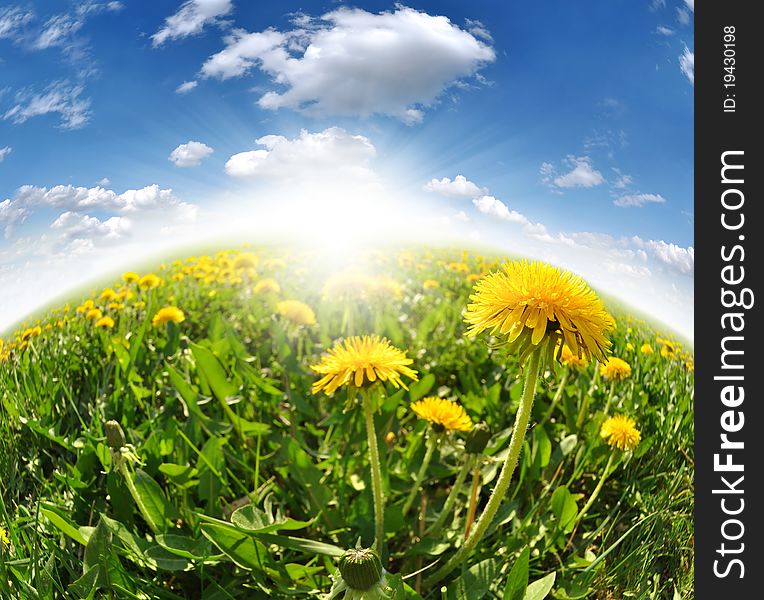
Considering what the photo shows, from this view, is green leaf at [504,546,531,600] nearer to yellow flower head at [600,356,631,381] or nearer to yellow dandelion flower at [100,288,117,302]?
yellow flower head at [600,356,631,381]

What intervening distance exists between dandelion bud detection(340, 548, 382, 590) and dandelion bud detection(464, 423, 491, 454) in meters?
0.42

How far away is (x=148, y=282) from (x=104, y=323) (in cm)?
52

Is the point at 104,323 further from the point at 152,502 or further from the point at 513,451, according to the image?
the point at 513,451

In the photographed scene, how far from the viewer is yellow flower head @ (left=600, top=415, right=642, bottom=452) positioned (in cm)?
144

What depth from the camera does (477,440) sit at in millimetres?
1234

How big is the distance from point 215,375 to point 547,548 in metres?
0.92

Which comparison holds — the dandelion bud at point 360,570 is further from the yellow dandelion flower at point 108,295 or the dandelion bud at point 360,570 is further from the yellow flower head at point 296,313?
the yellow dandelion flower at point 108,295

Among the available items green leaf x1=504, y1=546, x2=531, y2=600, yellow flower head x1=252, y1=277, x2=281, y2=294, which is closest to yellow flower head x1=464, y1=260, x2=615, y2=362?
green leaf x1=504, y1=546, x2=531, y2=600

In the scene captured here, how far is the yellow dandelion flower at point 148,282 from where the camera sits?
2615 mm

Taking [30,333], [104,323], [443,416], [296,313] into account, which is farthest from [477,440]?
[104,323]

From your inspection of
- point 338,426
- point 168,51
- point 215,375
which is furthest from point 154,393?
point 168,51

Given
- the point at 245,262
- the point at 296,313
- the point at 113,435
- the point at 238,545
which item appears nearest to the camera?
the point at 238,545

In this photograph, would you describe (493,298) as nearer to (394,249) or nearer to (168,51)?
(168,51)

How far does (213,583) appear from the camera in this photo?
3.87 ft
